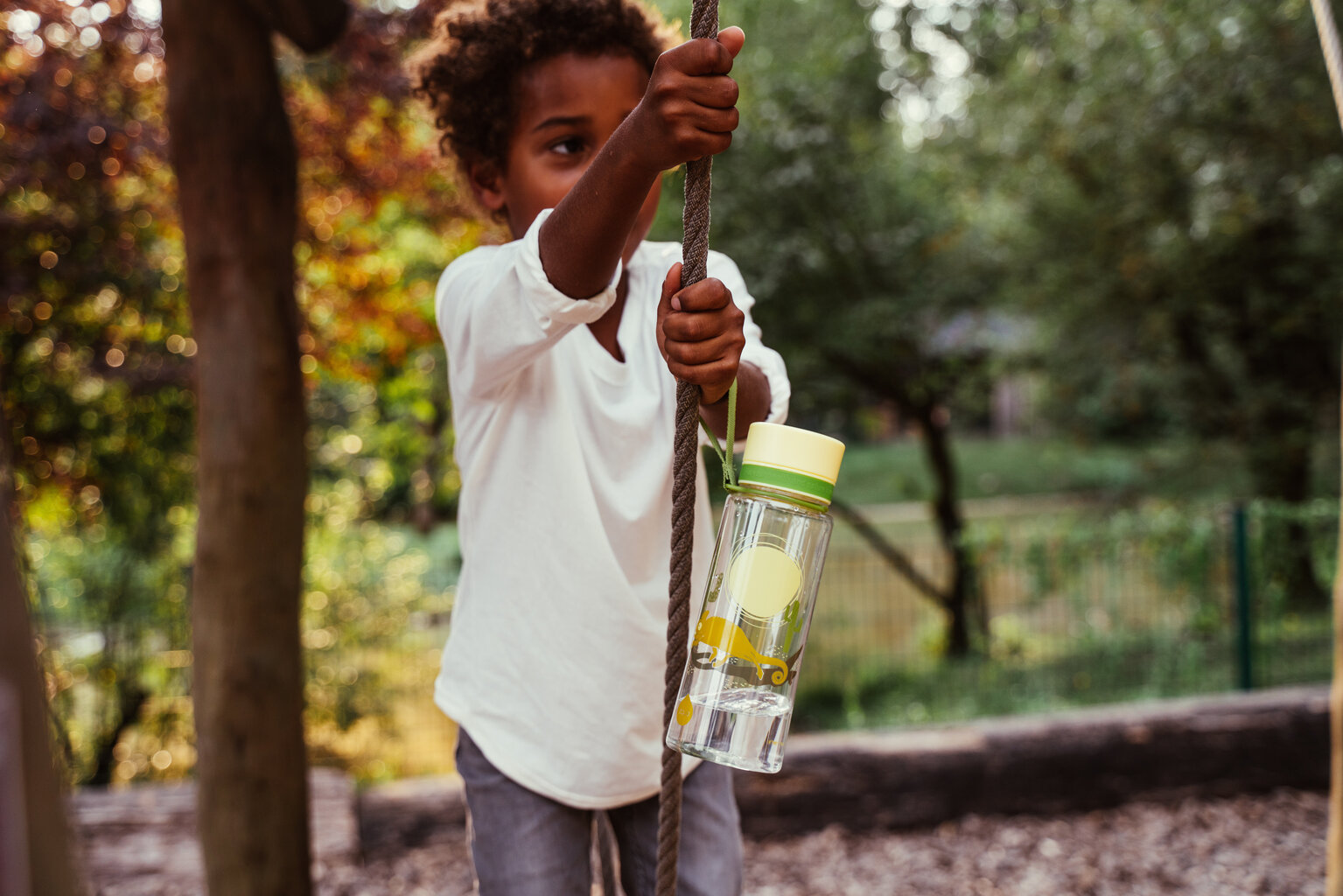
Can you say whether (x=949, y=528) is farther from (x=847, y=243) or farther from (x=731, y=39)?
(x=731, y=39)

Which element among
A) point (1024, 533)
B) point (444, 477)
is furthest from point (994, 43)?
point (444, 477)

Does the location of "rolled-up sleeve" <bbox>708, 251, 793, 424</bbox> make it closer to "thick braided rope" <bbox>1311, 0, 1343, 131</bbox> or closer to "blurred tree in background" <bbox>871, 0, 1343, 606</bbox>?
"thick braided rope" <bbox>1311, 0, 1343, 131</bbox>

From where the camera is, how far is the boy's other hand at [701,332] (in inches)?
44.8

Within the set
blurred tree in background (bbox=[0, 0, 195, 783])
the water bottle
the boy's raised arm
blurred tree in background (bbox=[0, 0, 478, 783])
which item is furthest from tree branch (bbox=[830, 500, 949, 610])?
the boy's raised arm

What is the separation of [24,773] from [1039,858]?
371 centimetres

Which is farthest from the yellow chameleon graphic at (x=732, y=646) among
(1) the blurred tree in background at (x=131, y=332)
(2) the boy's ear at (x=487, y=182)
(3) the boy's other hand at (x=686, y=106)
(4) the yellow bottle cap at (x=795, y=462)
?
(1) the blurred tree in background at (x=131, y=332)

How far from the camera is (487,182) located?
1.64 m

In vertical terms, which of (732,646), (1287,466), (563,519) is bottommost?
(1287,466)

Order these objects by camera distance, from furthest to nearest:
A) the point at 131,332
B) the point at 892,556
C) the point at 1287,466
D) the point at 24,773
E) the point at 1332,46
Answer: the point at 1287,466 < the point at 892,556 < the point at 131,332 < the point at 1332,46 < the point at 24,773

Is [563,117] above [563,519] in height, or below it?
above

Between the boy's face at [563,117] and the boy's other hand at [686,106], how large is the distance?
343 mm

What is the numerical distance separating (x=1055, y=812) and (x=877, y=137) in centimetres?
459

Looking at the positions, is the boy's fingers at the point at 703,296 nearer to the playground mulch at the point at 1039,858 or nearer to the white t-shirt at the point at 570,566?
the white t-shirt at the point at 570,566

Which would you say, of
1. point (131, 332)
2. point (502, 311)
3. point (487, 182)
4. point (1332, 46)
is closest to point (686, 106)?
point (502, 311)
